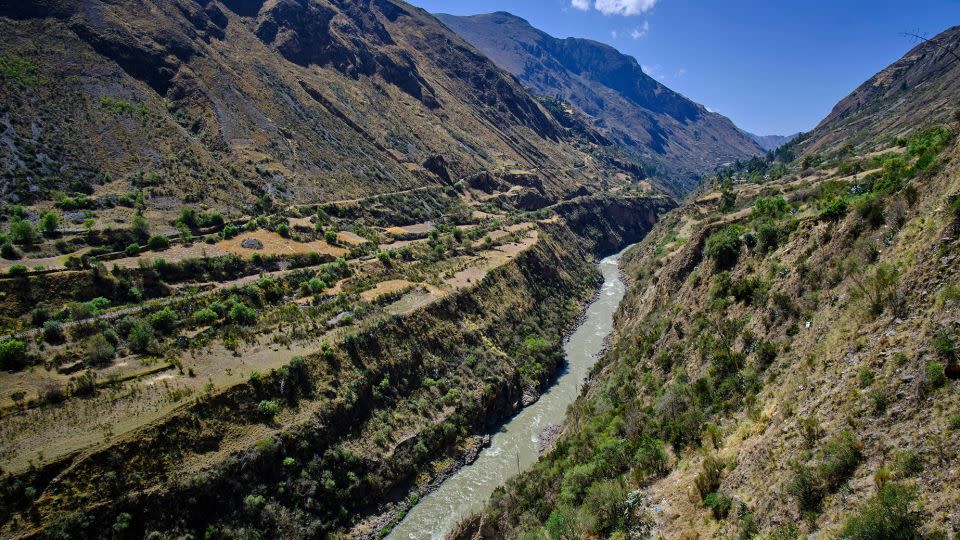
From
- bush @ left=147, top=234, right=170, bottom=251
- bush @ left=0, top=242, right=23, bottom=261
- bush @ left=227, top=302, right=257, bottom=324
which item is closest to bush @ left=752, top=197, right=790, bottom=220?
bush @ left=227, top=302, right=257, bottom=324

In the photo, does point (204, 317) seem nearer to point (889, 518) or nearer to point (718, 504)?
point (718, 504)

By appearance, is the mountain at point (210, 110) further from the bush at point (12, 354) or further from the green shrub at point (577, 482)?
the green shrub at point (577, 482)

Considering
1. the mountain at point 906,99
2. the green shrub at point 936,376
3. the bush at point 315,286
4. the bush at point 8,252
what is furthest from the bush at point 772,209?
the bush at point 8,252

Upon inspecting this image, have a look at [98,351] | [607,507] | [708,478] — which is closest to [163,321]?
[98,351]

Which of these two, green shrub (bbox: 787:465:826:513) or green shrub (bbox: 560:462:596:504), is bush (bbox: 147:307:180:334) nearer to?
green shrub (bbox: 560:462:596:504)

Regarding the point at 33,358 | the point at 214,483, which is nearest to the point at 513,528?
the point at 214,483

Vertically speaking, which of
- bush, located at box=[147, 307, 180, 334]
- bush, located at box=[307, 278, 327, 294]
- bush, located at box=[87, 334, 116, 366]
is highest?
bush, located at box=[307, 278, 327, 294]

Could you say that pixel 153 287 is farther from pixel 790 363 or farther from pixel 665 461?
pixel 790 363
